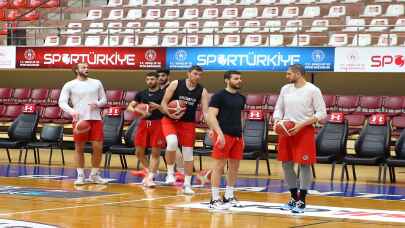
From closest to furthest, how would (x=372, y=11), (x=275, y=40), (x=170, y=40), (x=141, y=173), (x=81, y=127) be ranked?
(x=81, y=127)
(x=141, y=173)
(x=275, y=40)
(x=372, y=11)
(x=170, y=40)

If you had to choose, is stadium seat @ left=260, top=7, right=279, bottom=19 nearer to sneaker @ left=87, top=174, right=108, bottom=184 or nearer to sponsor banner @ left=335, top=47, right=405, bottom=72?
sponsor banner @ left=335, top=47, right=405, bottom=72

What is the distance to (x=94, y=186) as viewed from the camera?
1633 cm

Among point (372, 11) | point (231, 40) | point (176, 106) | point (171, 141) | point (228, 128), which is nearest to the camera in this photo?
point (228, 128)

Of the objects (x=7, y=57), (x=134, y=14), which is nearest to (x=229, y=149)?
(x=7, y=57)

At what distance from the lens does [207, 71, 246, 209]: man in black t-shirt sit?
43.4 ft

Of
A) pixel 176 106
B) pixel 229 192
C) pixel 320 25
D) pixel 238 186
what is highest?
pixel 320 25

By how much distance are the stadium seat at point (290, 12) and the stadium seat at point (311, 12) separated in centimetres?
25

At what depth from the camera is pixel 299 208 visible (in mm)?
12664

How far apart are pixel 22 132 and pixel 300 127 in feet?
35.7

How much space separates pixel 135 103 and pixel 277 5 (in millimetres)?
12707

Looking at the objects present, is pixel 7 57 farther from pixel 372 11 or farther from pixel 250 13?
pixel 372 11

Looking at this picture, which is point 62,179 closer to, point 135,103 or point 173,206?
point 135,103

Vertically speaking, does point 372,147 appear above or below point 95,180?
above

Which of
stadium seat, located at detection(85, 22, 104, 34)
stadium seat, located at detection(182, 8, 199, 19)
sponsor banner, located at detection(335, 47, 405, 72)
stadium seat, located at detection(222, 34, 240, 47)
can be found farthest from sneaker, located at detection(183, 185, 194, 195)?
stadium seat, located at detection(85, 22, 104, 34)
